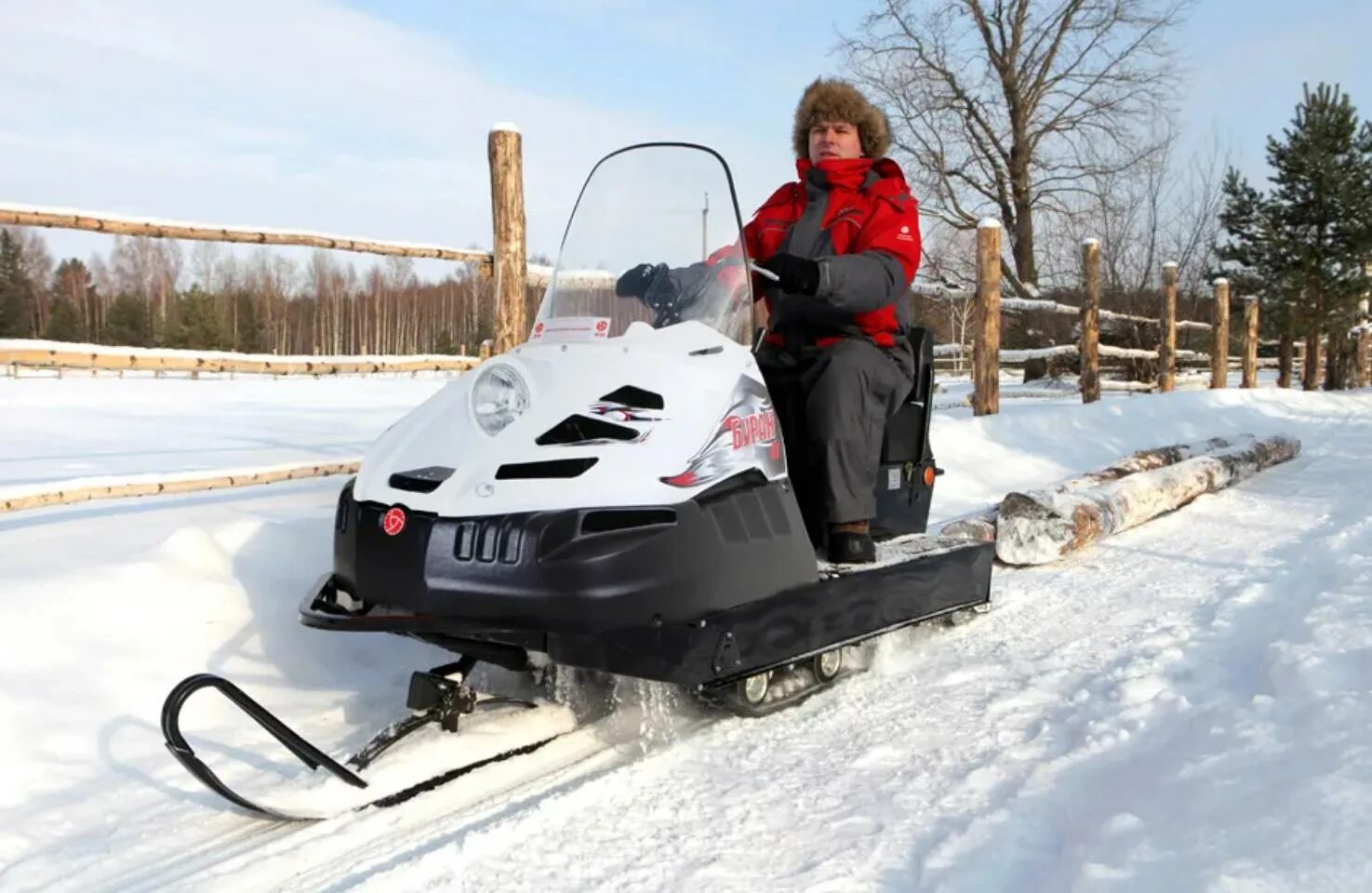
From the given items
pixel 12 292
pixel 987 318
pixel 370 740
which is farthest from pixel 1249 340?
pixel 12 292

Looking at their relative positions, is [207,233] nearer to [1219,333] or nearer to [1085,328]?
[1085,328]

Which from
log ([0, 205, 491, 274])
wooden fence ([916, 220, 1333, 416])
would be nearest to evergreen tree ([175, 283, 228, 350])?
wooden fence ([916, 220, 1333, 416])

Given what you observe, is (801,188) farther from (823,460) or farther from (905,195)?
(823,460)

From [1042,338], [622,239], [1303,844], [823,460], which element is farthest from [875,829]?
[1042,338]

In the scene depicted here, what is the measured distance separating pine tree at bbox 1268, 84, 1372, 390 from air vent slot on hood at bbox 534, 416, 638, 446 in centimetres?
2001

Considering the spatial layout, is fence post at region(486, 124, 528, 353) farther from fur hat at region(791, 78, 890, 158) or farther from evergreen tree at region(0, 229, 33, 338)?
evergreen tree at region(0, 229, 33, 338)

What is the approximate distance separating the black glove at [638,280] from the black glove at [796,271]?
0.33m

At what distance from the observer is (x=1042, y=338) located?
2234 cm

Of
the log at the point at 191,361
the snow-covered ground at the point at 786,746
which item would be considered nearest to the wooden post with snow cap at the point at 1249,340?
the snow-covered ground at the point at 786,746

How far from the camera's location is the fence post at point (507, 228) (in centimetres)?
540

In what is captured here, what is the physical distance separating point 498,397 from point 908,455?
5.93 ft

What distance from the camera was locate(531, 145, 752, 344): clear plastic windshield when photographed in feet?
9.58

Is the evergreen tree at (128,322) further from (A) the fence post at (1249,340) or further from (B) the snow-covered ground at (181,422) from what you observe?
(A) the fence post at (1249,340)

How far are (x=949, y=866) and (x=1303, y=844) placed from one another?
577 millimetres
